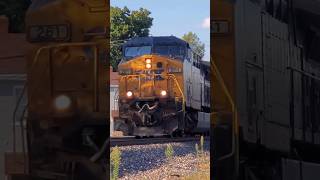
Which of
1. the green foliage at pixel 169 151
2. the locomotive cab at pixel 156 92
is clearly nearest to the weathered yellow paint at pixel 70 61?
the green foliage at pixel 169 151

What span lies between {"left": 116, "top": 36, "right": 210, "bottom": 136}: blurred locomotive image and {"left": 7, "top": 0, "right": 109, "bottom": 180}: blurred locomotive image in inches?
164

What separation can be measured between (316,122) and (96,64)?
1.93 meters

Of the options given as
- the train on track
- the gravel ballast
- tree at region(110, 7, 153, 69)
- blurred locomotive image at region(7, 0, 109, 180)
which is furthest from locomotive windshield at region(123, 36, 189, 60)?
blurred locomotive image at region(7, 0, 109, 180)

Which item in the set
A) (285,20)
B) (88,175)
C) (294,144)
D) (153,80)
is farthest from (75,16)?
(153,80)

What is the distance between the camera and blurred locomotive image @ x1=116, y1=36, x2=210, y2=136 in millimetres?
8180

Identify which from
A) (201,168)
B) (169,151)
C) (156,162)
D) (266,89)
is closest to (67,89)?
(266,89)

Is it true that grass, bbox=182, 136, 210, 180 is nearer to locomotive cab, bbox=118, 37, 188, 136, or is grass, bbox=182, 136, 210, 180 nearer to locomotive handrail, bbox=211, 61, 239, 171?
locomotive handrail, bbox=211, 61, 239, 171

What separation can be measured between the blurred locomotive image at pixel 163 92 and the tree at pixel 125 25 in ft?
10.1

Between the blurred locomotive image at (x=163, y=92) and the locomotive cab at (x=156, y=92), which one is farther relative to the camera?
the locomotive cab at (x=156, y=92)

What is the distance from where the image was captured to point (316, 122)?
3973 mm

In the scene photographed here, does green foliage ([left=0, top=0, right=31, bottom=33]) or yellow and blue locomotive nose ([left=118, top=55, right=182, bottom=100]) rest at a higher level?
green foliage ([left=0, top=0, right=31, bottom=33])

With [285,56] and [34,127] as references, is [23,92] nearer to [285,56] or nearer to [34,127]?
[34,127]

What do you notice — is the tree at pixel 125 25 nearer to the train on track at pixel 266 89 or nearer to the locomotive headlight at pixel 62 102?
the train on track at pixel 266 89

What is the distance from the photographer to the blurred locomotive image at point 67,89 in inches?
131
